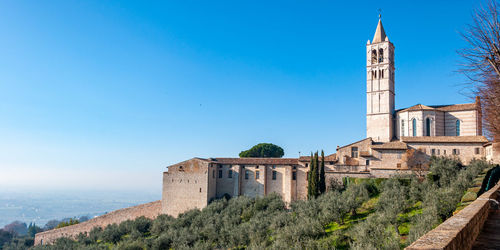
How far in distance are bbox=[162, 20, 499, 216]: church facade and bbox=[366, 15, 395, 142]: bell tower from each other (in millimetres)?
119

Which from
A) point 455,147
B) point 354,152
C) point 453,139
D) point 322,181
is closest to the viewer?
point 322,181

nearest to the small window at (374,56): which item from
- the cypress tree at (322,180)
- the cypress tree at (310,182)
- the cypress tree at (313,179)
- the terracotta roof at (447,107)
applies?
the terracotta roof at (447,107)

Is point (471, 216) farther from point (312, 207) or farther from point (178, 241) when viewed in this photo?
point (178, 241)

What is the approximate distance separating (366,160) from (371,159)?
1.61ft

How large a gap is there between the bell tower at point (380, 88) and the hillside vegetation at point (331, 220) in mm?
13974

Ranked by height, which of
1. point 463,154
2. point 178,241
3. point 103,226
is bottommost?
point 103,226

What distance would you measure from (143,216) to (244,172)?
477 inches

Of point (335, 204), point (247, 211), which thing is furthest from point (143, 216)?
point (335, 204)

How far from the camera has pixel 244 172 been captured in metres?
38.0

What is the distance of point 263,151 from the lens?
50.7m

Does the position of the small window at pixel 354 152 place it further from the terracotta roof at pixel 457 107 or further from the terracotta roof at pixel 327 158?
the terracotta roof at pixel 457 107

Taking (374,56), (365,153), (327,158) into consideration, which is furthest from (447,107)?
(327,158)

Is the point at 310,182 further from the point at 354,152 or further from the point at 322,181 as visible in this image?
the point at 354,152

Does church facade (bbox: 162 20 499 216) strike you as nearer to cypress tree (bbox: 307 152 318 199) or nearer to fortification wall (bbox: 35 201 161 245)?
fortification wall (bbox: 35 201 161 245)
